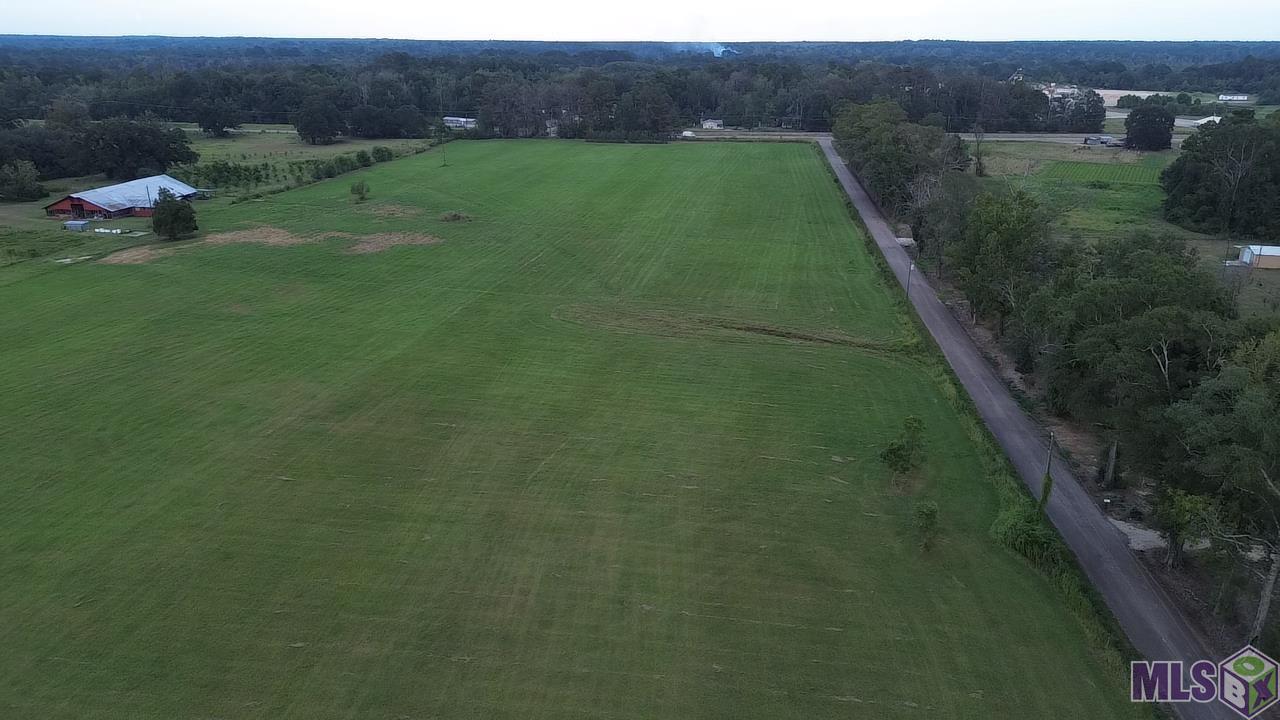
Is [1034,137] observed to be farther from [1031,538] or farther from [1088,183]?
[1031,538]

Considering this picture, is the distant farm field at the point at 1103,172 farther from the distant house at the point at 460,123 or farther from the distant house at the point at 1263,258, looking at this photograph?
the distant house at the point at 460,123

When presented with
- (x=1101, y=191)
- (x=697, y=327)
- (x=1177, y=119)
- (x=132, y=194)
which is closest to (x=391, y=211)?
(x=132, y=194)

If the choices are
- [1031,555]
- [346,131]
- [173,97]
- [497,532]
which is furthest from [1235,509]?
[173,97]

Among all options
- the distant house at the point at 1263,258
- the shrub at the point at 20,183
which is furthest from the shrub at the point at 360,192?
the distant house at the point at 1263,258

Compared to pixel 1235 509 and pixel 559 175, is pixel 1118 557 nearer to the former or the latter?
pixel 1235 509

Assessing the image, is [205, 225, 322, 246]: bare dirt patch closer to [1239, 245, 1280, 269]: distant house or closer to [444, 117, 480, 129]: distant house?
[1239, 245, 1280, 269]: distant house
